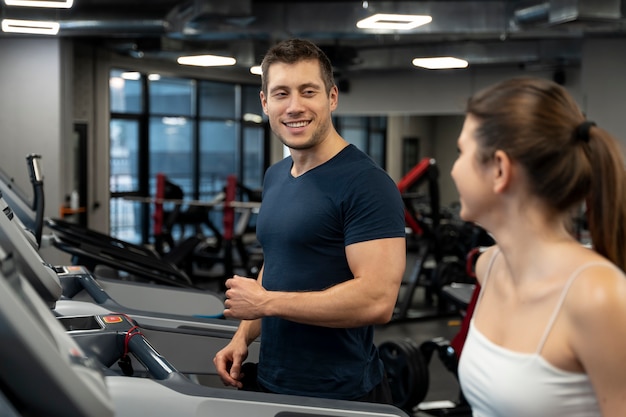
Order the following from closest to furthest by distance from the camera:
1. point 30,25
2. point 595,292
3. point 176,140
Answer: point 595,292, point 30,25, point 176,140

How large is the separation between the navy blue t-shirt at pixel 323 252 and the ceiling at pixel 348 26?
494 centimetres

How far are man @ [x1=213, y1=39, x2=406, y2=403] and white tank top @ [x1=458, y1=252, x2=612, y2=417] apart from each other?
626mm

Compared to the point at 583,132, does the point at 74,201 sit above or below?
below

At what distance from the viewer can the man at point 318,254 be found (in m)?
1.88

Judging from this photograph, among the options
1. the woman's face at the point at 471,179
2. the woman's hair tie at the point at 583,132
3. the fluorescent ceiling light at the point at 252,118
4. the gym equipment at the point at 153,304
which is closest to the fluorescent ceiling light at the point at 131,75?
the fluorescent ceiling light at the point at 252,118

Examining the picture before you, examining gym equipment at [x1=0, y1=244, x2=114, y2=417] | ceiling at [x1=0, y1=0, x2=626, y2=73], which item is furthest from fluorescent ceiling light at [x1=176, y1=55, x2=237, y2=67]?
gym equipment at [x1=0, y1=244, x2=114, y2=417]

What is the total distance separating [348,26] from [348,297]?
645 centimetres

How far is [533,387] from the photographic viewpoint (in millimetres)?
1200

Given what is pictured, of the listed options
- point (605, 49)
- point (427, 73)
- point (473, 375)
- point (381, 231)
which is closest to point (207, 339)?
point (381, 231)

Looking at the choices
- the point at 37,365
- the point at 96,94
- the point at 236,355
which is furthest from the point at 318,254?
the point at 96,94

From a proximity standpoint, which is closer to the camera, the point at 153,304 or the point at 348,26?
the point at 153,304

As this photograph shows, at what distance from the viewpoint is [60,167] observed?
30.9ft

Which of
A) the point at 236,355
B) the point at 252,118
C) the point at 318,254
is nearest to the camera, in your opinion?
the point at 318,254

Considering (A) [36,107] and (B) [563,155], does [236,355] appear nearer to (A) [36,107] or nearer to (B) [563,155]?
(B) [563,155]
